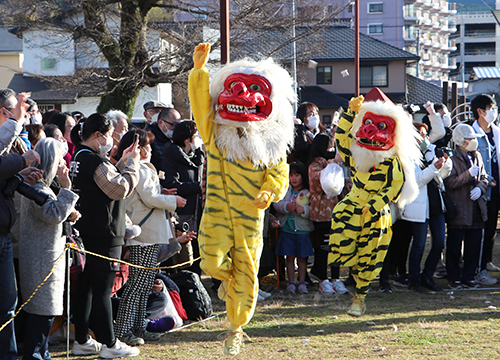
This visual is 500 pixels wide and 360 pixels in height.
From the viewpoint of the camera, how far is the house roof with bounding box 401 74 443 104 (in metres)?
43.3

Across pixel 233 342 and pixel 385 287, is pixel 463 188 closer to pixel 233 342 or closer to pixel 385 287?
pixel 385 287

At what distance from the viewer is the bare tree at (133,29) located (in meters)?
14.1

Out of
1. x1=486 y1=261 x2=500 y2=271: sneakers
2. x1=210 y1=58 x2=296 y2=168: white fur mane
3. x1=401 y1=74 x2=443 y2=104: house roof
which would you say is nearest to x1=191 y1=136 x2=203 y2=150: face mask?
x1=210 y1=58 x2=296 y2=168: white fur mane

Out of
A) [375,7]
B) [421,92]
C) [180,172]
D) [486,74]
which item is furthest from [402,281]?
[375,7]

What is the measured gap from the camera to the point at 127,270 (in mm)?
5176

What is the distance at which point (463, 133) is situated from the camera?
7.17 metres

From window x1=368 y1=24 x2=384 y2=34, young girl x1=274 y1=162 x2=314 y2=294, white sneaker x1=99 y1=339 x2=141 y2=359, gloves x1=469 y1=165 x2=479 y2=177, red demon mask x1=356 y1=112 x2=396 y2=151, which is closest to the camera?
white sneaker x1=99 y1=339 x2=141 y2=359

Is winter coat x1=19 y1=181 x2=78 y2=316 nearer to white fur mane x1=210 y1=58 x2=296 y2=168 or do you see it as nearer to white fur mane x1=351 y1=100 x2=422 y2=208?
white fur mane x1=210 y1=58 x2=296 y2=168

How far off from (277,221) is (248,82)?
9.76 ft

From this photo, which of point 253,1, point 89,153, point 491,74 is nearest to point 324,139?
point 89,153

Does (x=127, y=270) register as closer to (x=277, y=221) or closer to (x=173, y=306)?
Result: (x=173, y=306)

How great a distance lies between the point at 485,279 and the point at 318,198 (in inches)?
107

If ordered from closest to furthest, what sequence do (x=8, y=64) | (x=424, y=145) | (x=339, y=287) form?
(x=339, y=287)
(x=424, y=145)
(x=8, y=64)

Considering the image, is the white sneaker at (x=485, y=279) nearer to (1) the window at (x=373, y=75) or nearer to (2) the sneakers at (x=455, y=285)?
(2) the sneakers at (x=455, y=285)
